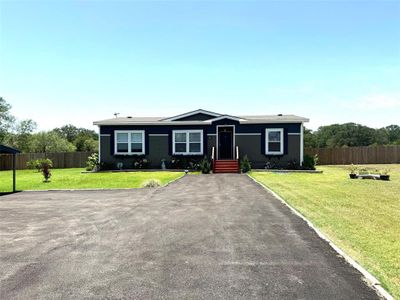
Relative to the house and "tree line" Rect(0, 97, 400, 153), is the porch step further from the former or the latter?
"tree line" Rect(0, 97, 400, 153)

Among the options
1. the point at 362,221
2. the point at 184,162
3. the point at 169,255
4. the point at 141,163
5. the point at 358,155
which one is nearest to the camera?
the point at 169,255

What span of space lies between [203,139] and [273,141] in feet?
16.7

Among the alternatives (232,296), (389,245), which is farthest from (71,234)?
(389,245)

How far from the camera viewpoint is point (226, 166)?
2541cm

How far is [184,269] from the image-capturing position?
529 centimetres

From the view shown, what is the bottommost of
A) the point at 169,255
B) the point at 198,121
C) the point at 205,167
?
the point at 169,255

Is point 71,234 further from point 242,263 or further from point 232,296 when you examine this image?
point 232,296

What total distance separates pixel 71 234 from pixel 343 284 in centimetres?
531

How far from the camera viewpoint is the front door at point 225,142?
27.5 meters

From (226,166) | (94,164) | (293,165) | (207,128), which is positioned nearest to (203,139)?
(207,128)

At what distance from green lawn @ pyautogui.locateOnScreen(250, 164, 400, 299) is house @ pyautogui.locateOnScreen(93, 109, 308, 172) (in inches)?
488

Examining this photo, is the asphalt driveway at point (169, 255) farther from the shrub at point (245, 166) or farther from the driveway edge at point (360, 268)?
the shrub at point (245, 166)

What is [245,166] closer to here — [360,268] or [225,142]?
[225,142]

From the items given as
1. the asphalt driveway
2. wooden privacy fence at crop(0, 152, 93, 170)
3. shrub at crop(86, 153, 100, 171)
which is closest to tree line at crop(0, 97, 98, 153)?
wooden privacy fence at crop(0, 152, 93, 170)
